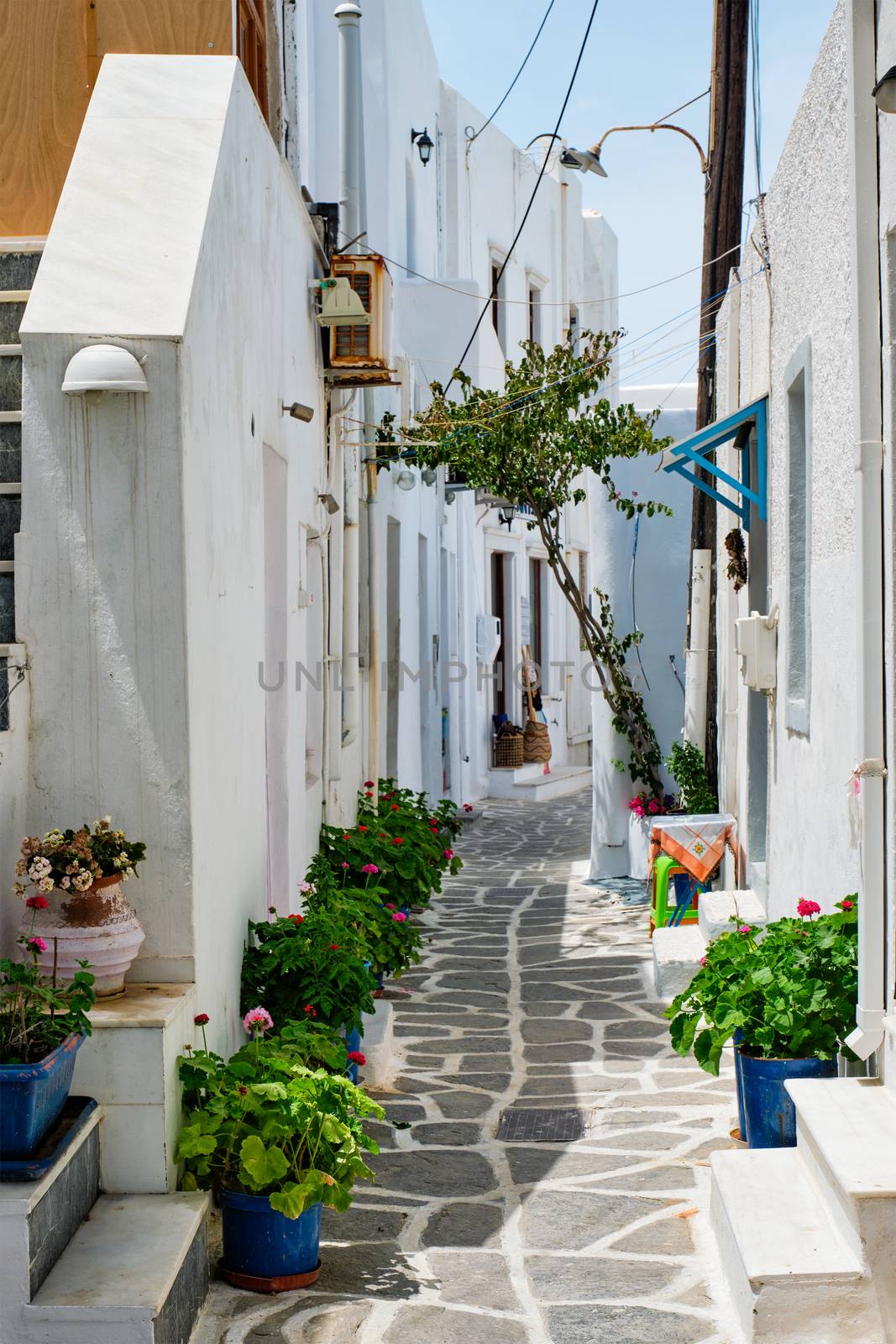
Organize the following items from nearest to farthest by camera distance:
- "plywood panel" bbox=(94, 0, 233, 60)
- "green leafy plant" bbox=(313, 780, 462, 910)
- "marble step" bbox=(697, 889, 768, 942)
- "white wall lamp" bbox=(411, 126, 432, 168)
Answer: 1. "plywood panel" bbox=(94, 0, 233, 60)
2. "marble step" bbox=(697, 889, 768, 942)
3. "green leafy plant" bbox=(313, 780, 462, 910)
4. "white wall lamp" bbox=(411, 126, 432, 168)

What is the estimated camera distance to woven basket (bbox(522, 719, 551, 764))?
20219 mm

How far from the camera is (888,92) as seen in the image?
3.80 meters

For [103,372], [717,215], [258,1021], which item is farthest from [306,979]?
[717,215]

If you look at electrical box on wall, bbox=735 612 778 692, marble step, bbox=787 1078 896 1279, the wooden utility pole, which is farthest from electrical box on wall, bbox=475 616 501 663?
→ marble step, bbox=787 1078 896 1279

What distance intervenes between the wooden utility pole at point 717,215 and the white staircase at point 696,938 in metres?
2.94

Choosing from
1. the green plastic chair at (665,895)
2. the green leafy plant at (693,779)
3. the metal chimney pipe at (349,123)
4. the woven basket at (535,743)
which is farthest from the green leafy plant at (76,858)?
the woven basket at (535,743)

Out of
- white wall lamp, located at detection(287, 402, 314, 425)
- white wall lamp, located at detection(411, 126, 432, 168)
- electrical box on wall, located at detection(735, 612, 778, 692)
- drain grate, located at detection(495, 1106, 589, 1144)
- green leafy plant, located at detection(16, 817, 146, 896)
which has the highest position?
white wall lamp, located at detection(411, 126, 432, 168)

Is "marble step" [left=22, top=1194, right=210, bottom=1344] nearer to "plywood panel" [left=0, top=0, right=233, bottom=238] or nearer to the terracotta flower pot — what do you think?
the terracotta flower pot

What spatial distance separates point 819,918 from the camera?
4.95 metres

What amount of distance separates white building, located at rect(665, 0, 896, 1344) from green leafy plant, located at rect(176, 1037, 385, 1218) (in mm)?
1125

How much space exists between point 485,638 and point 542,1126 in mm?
13486

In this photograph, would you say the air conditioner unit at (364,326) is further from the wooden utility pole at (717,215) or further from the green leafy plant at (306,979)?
the green leafy plant at (306,979)

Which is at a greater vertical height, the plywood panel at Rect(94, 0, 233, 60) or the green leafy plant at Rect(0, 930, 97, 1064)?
the plywood panel at Rect(94, 0, 233, 60)

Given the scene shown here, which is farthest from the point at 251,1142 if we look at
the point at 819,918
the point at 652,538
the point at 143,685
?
the point at 652,538
